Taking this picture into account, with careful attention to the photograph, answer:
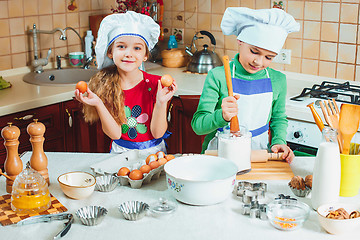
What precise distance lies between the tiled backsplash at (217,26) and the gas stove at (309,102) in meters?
0.25

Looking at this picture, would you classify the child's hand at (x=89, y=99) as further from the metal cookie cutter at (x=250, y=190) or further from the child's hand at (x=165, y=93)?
the metal cookie cutter at (x=250, y=190)

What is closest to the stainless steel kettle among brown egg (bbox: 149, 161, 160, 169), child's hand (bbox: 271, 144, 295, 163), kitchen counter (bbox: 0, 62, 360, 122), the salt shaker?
kitchen counter (bbox: 0, 62, 360, 122)

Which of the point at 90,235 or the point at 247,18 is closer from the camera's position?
the point at 90,235

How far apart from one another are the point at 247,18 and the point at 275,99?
1.17ft

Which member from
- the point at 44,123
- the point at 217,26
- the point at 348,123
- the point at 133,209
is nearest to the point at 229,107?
the point at 348,123

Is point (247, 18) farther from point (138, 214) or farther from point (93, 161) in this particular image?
point (138, 214)

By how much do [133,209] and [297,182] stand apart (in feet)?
A: 1.61

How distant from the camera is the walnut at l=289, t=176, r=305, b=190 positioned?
58.2 inches

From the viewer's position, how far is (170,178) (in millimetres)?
1407

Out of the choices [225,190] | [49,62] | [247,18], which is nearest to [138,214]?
[225,190]

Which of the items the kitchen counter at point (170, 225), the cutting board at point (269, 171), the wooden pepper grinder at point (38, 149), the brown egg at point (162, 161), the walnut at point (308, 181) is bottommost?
the kitchen counter at point (170, 225)

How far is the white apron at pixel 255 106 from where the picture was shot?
6.49 feet

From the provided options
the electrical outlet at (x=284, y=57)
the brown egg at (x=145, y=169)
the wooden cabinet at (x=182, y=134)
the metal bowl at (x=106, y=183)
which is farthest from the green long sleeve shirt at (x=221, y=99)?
the electrical outlet at (x=284, y=57)

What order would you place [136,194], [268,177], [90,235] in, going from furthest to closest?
[268,177], [136,194], [90,235]
